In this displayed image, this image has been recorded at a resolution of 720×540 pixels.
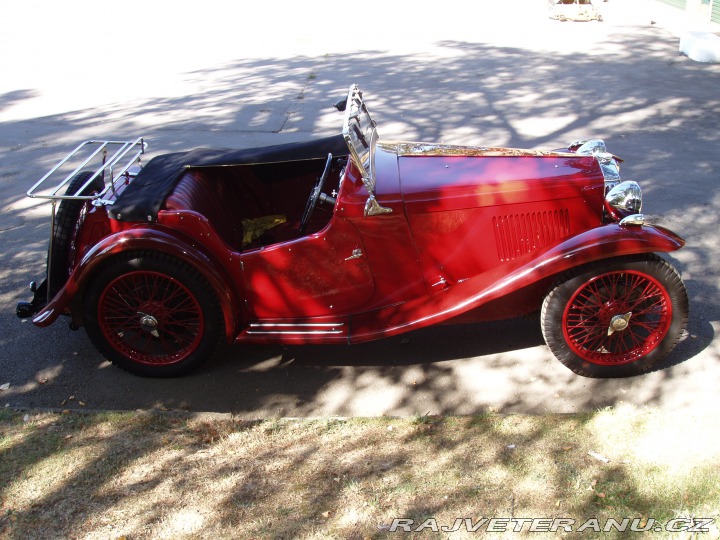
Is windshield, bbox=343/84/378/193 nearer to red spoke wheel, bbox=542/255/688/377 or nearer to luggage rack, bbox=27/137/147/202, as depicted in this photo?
red spoke wheel, bbox=542/255/688/377

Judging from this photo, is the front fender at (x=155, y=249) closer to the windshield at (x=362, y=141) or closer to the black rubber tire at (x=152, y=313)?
the black rubber tire at (x=152, y=313)

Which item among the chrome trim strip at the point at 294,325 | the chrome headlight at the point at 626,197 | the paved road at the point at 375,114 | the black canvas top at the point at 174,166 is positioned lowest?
the paved road at the point at 375,114

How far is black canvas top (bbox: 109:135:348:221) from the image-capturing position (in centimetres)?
418

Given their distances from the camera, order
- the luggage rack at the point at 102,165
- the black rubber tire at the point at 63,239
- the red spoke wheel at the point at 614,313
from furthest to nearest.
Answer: the luggage rack at the point at 102,165
the black rubber tire at the point at 63,239
the red spoke wheel at the point at 614,313

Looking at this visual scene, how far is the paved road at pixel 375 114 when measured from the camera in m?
4.29

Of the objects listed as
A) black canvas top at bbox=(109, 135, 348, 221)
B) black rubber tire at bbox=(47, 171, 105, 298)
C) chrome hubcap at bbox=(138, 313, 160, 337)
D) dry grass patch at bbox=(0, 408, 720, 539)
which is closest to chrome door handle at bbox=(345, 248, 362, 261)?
black canvas top at bbox=(109, 135, 348, 221)

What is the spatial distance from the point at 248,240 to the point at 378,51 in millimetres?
10405

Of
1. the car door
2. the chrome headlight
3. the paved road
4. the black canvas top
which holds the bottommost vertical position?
the paved road

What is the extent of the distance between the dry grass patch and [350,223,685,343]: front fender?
22.8 inches

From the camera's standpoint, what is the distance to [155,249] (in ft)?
13.5

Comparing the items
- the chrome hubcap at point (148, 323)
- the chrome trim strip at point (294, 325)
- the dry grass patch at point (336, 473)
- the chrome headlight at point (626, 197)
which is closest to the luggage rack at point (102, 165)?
the chrome hubcap at point (148, 323)

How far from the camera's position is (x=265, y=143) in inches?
344

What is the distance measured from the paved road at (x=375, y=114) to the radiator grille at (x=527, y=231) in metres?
0.74

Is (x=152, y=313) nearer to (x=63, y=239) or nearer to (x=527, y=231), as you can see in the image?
(x=63, y=239)
